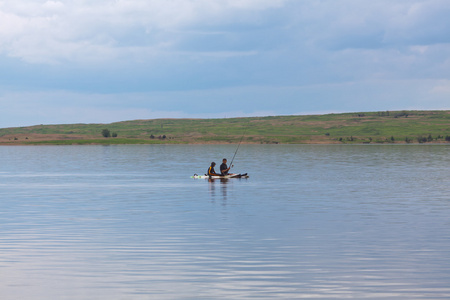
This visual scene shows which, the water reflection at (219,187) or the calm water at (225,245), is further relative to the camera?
the water reflection at (219,187)

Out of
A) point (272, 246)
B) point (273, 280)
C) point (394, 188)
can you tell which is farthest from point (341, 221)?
point (394, 188)

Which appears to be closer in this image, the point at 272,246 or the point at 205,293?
the point at 205,293

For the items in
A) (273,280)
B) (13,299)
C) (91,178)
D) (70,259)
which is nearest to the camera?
(13,299)

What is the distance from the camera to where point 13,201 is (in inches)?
1375

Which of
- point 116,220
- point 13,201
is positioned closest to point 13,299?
point 116,220

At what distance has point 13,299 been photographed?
13617mm

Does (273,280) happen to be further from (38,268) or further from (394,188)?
(394,188)

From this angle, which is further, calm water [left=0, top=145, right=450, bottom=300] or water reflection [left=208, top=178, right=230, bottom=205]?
water reflection [left=208, top=178, right=230, bottom=205]

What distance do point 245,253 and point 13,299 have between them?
7.13 meters

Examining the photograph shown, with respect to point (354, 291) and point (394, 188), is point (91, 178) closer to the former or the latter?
point (394, 188)

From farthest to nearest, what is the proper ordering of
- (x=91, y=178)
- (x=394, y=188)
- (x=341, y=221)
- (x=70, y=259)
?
(x=91, y=178)
(x=394, y=188)
(x=341, y=221)
(x=70, y=259)

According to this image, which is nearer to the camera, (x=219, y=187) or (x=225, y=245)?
(x=225, y=245)

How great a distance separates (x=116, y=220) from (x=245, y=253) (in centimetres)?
938

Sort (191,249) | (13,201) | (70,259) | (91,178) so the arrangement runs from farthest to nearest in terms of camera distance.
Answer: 1. (91,178)
2. (13,201)
3. (191,249)
4. (70,259)
